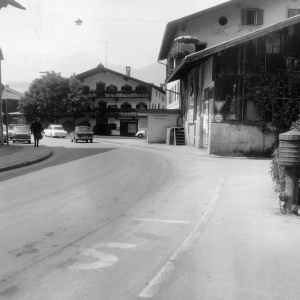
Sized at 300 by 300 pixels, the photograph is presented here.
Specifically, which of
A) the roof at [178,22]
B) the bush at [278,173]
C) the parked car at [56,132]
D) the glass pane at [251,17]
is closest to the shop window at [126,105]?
the parked car at [56,132]

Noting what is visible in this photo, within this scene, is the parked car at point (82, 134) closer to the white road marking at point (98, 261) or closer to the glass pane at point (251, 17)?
the glass pane at point (251, 17)

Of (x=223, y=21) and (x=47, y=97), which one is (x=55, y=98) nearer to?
(x=47, y=97)

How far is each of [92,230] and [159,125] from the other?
26831 millimetres

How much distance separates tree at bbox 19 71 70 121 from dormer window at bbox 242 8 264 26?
3291cm

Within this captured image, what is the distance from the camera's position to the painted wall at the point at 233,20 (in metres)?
32.1

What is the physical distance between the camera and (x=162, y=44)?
39594 millimetres

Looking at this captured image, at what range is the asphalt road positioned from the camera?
4.00 m

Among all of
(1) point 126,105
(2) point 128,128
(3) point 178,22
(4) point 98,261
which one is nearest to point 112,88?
(1) point 126,105

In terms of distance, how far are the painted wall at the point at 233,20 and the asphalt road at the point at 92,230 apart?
22503mm

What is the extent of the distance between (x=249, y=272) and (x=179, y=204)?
4008mm

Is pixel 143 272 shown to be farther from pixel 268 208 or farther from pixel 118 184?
pixel 118 184

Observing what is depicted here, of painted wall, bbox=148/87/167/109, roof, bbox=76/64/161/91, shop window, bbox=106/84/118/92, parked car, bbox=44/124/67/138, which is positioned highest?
roof, bbox=76/64/161/91

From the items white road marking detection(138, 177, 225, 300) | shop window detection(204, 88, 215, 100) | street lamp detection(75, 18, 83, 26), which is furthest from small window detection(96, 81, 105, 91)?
white road marking detection(138, 177, 225, 300)

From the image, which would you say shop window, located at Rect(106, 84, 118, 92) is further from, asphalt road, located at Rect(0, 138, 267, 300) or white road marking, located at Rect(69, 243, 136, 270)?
white road marking, located at Rect(69, 243, 136, 270)
